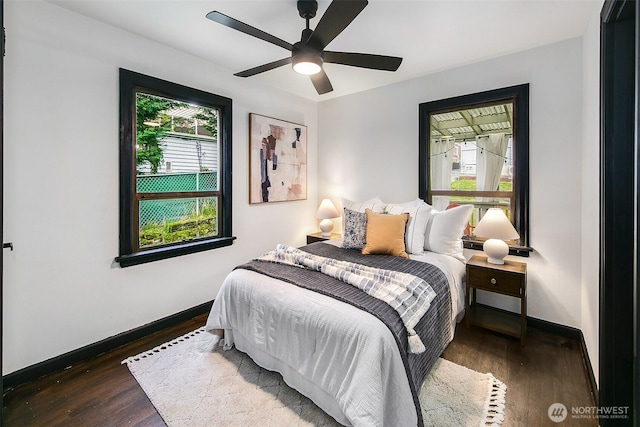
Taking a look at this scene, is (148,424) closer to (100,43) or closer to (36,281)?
(36,281)

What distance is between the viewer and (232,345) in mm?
2447

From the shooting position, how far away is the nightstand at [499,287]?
8.18 feet

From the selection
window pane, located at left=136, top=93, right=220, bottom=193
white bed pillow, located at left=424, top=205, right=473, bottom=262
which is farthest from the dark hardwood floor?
window pane, located at left=136, top=93, right=220, bottom=193

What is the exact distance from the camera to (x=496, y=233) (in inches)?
102

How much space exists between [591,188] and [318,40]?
210 centimetres

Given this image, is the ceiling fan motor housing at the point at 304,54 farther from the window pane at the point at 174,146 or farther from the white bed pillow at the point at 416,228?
the white bed pillow at the point at 416,228

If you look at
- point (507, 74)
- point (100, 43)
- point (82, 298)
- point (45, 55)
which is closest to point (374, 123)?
point (507, 74)

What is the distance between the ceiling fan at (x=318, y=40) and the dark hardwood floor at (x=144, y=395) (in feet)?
7.58

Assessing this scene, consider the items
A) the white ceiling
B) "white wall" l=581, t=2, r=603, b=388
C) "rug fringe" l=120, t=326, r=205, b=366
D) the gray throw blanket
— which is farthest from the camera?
"rug fringe" l=120, t=326, r=205, b=366

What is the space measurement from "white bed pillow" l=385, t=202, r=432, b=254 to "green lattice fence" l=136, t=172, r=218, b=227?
6.61 feet

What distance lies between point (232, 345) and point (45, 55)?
8.15 ft

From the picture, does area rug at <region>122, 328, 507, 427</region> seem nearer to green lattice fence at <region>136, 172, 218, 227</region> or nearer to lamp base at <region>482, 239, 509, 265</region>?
lamp base at <region>482, 239, 509, 265</region>

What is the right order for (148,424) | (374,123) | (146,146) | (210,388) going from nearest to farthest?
(148,424)
(210,388)
(146,146)
(374,123)

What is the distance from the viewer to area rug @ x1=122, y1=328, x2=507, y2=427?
5.74 ft
